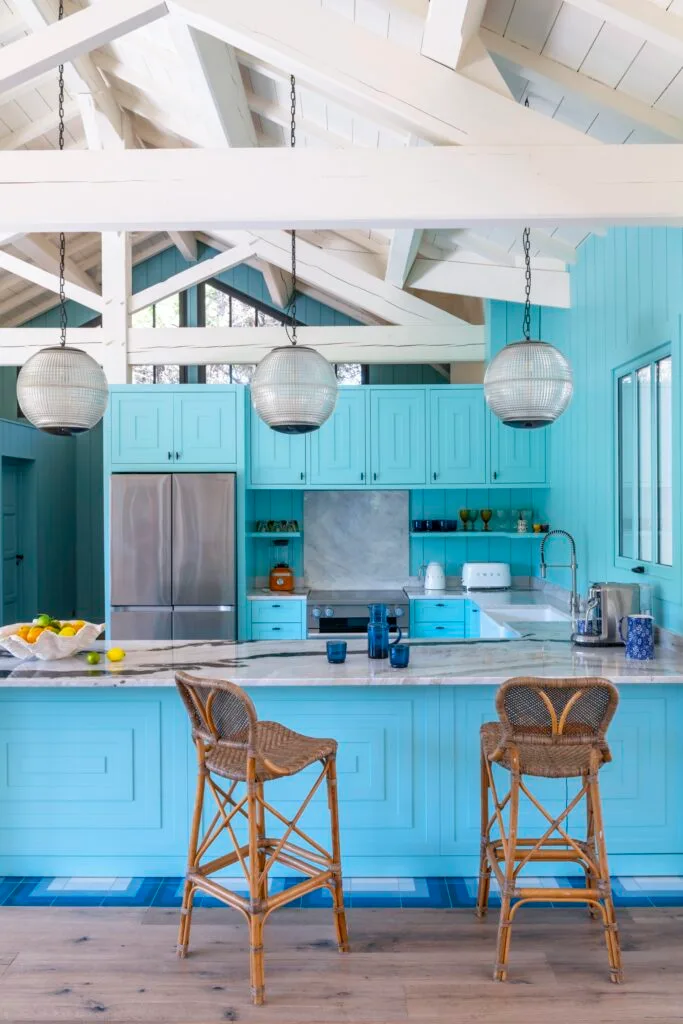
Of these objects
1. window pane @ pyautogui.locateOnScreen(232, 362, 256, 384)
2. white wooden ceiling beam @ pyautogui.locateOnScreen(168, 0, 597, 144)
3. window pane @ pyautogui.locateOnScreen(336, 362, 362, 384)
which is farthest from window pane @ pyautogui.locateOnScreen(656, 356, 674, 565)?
window pane @ pyautogui.locateOnScreen(232, 362, 256, 384)

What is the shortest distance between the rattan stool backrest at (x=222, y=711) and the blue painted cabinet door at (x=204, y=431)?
136 inches

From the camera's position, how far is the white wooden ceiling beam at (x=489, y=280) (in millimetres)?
5250

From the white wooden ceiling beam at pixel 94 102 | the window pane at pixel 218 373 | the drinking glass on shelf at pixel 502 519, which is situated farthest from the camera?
the window pane at pixel 218 373

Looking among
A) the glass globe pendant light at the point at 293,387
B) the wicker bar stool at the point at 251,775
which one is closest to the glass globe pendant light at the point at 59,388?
the glass globe pendant light at the point at 293,387

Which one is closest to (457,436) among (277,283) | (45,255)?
(277,283)

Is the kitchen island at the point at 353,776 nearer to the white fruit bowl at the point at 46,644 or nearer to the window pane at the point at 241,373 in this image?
the white fruit bowl at the point at 46,644

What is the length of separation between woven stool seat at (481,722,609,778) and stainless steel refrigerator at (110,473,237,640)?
3386mm

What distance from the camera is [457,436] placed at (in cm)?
614

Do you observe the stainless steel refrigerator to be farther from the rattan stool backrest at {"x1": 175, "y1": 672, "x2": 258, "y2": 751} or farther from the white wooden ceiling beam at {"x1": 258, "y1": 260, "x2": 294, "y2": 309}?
the rattan stool backrest at {"x1": 175, "y1": 672, "x2": 258, "y2": 751}

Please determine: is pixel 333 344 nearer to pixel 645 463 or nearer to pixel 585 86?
pixel 645 463

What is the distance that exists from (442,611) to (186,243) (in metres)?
4.13

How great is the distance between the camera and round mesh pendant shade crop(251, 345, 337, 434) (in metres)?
3.36

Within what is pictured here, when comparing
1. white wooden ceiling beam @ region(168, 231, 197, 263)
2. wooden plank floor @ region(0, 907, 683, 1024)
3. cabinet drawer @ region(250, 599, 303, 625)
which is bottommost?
wooden plank floor @ region(0, 907, 683, 1024)

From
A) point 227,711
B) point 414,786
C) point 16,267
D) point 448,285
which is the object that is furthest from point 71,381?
point 16,267
